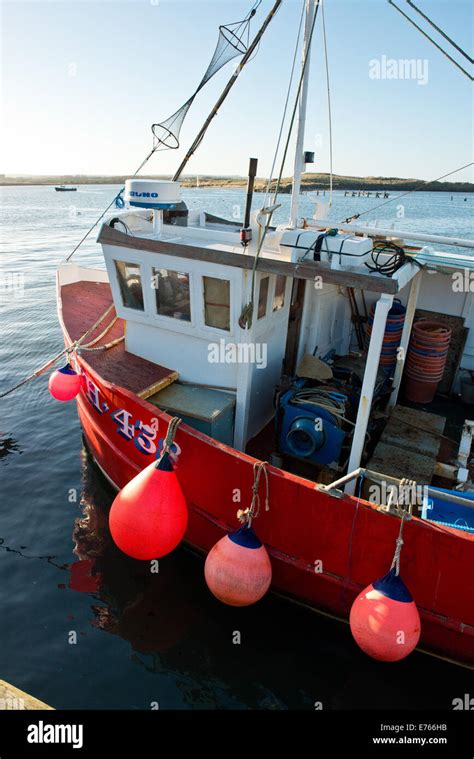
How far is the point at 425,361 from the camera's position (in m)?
8.28

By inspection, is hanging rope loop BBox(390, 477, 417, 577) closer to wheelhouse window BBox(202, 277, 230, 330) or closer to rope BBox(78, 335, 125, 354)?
wheelhouse window BBox(202, 277, 230, 330)

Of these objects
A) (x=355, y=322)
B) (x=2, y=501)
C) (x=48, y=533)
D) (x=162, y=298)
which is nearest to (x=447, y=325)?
(x=355, y=322)

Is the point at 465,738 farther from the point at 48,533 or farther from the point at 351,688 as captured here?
the point at 48,533

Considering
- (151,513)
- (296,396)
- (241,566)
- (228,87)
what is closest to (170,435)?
(151,513)

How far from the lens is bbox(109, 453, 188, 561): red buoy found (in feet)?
17.3

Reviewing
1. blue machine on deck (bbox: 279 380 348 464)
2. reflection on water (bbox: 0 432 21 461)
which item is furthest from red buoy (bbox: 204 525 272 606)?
reflection on water (bbox: 0 432 21 461)

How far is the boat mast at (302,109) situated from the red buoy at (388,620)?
5187 millimetres

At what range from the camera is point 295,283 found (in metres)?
7.88

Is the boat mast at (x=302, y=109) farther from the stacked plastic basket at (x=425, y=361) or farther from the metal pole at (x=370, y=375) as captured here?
the stacked plastic basket at (x=425, y=361)

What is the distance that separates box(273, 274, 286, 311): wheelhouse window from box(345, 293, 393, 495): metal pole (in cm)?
204

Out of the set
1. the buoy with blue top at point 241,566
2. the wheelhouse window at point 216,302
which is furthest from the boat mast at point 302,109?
the buoy with blue top at point 241,566

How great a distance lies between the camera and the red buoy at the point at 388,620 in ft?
14.8

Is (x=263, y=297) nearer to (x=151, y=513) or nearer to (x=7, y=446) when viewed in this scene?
(x=151, y=513)

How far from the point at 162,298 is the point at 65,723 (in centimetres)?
537
